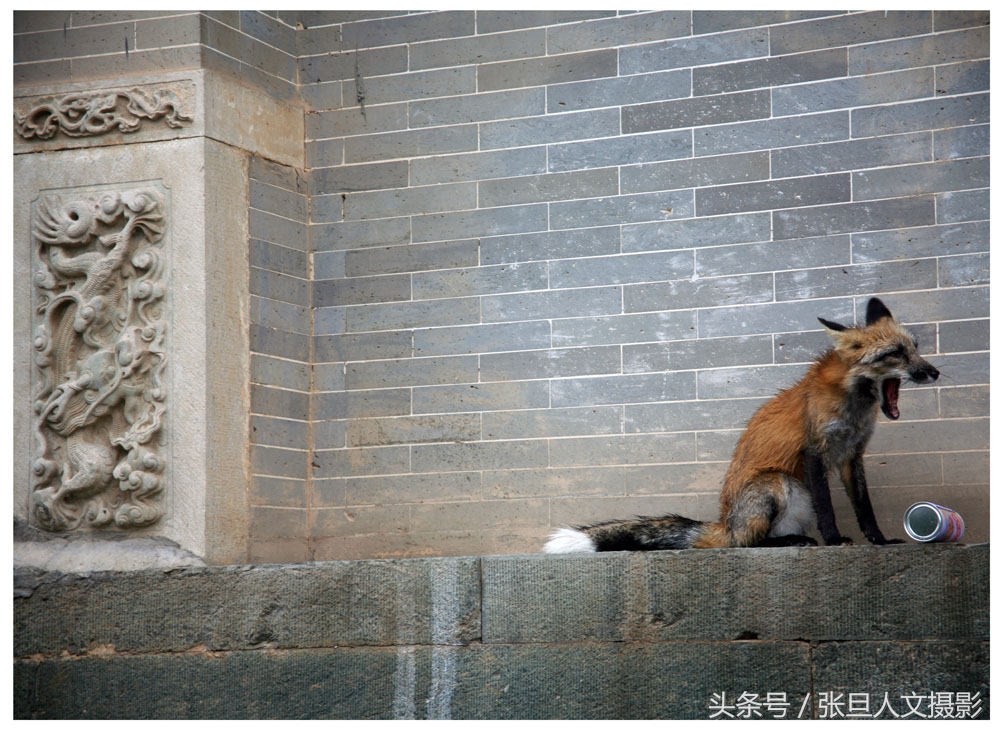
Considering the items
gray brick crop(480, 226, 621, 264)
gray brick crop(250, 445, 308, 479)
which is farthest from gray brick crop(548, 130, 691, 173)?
gray brick crop(250, 445, 308, 479)

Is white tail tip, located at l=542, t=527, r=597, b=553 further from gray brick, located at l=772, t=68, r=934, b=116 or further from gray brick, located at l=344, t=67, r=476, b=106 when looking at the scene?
gray brick, located at l=344, t=67, r=476, b=106

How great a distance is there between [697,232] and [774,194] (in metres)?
0.42

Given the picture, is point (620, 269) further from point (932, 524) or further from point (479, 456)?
point (932, 524)

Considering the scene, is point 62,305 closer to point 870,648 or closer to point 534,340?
point 534,340

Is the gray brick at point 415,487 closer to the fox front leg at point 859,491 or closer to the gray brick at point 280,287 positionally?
the gray brick at point 280,287

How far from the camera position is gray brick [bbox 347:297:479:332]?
305 inches

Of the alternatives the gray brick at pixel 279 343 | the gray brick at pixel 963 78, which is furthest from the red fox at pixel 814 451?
the gray brick at pixel 279 343

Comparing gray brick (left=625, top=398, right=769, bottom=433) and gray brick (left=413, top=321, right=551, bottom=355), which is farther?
gray brick (left=413, top=321, right=551, bottom=355)

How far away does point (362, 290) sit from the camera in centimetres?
790

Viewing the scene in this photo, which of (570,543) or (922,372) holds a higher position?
(922,372)

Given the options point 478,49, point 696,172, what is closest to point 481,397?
point 696,172

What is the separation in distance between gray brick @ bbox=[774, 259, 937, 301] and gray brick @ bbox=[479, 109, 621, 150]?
1.20 meters

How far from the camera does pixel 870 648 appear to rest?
5.94 m

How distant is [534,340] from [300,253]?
135 cm
